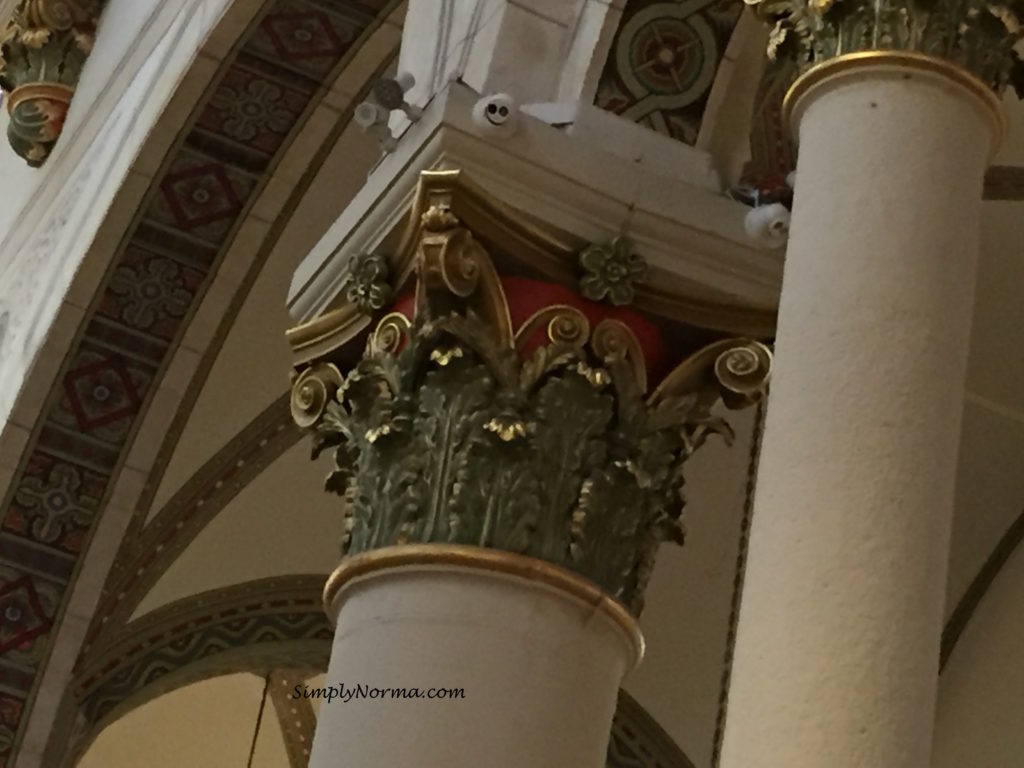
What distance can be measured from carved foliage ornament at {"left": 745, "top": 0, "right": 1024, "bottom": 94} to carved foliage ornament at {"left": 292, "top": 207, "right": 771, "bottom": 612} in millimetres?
651

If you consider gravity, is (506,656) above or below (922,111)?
below

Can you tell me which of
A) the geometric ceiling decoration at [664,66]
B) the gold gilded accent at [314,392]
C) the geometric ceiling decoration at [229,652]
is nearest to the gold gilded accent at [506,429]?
the gold gilded accent at [314,392]

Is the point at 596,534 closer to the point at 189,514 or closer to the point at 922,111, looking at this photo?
the point at 922,111

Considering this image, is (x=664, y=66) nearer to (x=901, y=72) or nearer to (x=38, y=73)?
(x=901, y=72)

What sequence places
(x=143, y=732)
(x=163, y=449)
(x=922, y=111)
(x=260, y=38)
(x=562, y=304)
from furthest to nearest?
(x=143, y=732), (x=163, y=449), (x=260, y=38), (x=562, y=304), (x=922, y=111)

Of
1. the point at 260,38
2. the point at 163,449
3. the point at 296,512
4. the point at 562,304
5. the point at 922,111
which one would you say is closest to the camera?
the point at 922,111

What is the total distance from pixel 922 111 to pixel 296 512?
4264mm

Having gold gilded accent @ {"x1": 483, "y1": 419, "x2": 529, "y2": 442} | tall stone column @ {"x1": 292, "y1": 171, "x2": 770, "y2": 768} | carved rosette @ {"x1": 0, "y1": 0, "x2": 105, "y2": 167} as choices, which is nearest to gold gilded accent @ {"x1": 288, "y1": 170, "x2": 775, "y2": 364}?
tall stone column @ {"x1": 292, "y1": 171, "x2": 770, "y2": 768}

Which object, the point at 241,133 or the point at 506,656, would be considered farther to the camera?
the point at 241,133

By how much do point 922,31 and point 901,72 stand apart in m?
0.08

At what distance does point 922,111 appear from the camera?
2801mm

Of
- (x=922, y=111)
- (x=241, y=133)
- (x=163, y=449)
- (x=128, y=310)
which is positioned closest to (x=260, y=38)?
(x=241, y=133)

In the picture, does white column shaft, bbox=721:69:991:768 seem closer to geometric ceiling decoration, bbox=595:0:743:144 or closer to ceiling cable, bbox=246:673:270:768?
geometric ceiling decoration, bbox=595:0:743:144

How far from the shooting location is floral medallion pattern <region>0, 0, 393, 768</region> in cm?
592
